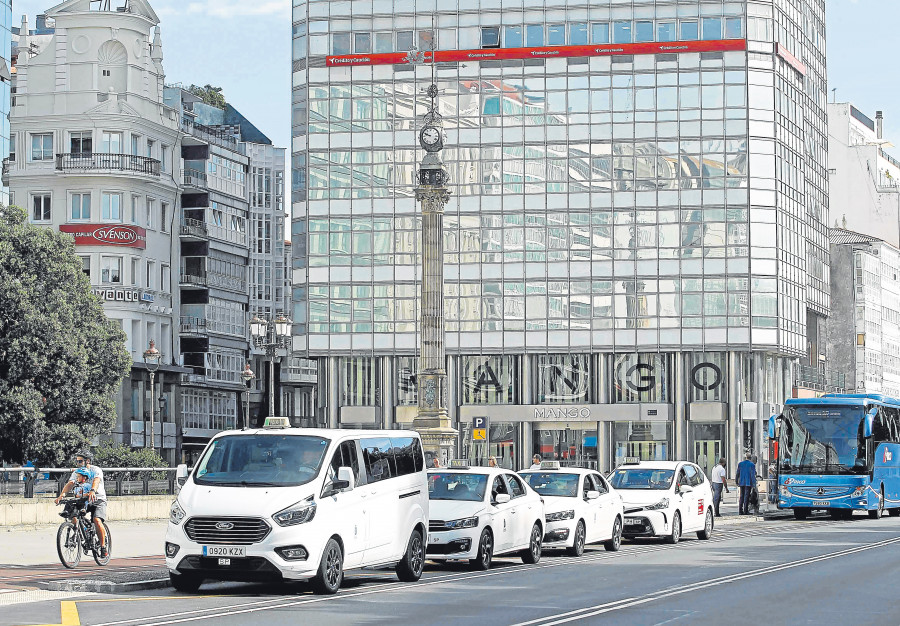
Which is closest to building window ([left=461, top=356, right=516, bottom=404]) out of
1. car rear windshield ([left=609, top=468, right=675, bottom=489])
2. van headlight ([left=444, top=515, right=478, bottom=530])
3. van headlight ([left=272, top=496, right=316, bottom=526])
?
car rear windshield ([left=609, top=468, right=675, bottom=489])

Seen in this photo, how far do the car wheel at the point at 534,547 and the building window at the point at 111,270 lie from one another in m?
56.6

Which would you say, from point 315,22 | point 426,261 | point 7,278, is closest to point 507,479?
point 426,261

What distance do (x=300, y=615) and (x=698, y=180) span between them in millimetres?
64556

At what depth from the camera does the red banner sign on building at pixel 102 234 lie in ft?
261

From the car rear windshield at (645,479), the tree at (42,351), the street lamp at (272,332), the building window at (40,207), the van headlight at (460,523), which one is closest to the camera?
the van headlight at (460,523)

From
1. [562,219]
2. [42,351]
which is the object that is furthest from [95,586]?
[562,219]

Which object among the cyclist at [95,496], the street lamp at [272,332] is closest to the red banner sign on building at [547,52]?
the street lamp at [272,332]

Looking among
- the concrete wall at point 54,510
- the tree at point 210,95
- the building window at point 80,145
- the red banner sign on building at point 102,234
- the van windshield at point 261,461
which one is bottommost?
the concrete wall at point 54,510

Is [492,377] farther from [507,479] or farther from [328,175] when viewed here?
[507,479]

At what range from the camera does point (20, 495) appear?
113 feet

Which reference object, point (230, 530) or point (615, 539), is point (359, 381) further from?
point (230, 530)

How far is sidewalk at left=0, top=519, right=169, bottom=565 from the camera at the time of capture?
2505 centimetres

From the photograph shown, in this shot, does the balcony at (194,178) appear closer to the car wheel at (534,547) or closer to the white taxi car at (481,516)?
the car wheel at (534,547)

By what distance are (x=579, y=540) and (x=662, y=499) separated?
434cm
